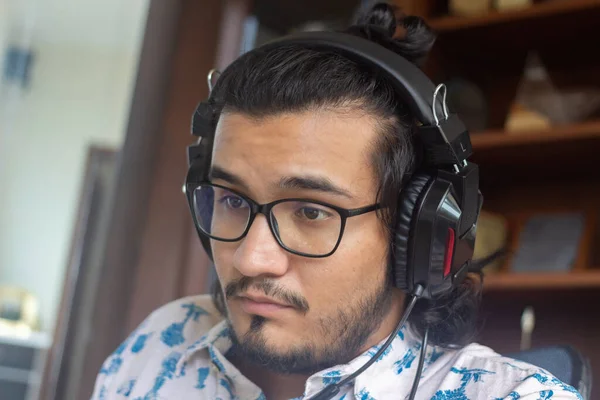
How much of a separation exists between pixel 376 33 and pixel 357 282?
345 mm

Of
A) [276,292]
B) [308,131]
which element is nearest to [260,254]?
[276,292]

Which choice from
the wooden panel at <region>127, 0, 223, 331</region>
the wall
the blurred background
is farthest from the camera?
the wall

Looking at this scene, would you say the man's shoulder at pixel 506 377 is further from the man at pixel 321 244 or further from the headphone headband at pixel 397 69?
the headphone headband at pixel 397 69

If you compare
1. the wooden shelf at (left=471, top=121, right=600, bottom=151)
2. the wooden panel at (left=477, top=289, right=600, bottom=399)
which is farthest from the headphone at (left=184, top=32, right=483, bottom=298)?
the wooden panel at (left=477, top=289, right=600, bottom=399)

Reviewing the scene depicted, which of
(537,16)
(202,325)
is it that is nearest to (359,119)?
(202,325)

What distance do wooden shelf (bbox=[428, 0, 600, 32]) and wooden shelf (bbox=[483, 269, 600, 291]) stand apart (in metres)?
0.61

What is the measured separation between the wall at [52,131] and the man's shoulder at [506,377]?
→ 330 cm

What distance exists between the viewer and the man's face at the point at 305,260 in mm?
880

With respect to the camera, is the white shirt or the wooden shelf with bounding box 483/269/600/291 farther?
the wooden shelf with bounding box 483/269/600/291

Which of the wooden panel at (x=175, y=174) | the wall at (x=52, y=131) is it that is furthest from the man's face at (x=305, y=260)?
the wall at (x=52, y=131)

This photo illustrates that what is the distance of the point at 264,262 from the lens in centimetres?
86

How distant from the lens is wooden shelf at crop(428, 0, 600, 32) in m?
1.74

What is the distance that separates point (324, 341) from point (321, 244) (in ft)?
0.38

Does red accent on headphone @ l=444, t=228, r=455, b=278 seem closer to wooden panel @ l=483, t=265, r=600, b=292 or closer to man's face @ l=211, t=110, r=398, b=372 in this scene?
man's face @ l=211, t=110, r=398, b=372
